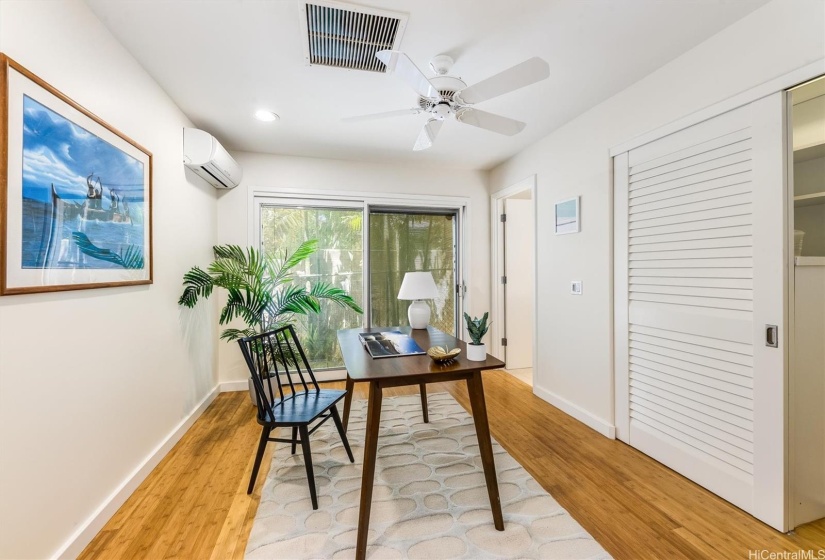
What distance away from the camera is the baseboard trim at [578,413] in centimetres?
251

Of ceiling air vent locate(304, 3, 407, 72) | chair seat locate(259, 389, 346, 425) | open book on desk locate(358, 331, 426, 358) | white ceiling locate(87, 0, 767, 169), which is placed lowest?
chair seat locate(259, 389, 346, 425)

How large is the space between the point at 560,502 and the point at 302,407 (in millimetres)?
1465

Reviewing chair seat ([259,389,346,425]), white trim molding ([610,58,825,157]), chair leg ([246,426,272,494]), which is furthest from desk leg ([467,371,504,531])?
white trim molding ([610,58,825,157])

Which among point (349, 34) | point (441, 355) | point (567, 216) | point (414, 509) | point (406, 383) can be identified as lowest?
point (414, 509)

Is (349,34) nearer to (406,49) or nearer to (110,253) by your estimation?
(406,49)

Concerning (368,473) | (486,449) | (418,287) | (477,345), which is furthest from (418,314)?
(368,473)

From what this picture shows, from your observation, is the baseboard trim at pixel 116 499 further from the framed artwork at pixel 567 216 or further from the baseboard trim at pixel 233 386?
the framed artwork at pixel 567 216

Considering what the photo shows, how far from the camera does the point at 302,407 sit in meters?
1.96

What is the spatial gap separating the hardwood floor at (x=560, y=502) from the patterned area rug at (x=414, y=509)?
0.10 meters

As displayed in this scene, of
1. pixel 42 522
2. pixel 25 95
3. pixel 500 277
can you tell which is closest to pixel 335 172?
pixel 500 277

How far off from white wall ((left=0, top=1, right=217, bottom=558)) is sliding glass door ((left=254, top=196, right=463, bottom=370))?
128 centimetres

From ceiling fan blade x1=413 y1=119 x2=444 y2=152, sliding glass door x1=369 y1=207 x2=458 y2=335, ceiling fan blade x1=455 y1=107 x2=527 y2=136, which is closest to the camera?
ceiling fan blade x1=455 y1=107 x2=527 y2=136

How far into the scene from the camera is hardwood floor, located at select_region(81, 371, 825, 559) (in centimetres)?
152

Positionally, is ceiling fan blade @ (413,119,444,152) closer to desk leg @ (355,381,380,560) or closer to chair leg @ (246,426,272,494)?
desk leg @ (355,381,380,560)
